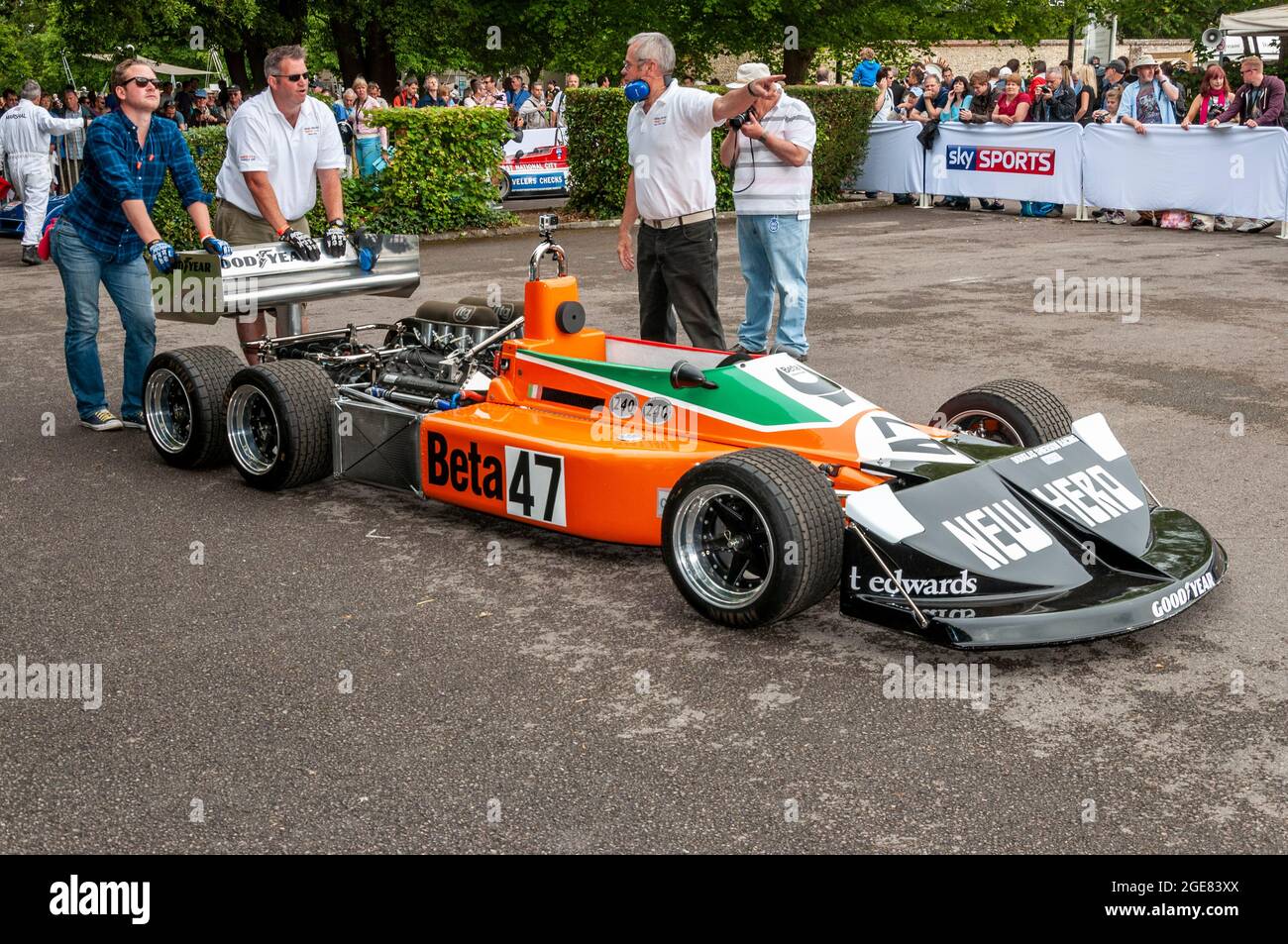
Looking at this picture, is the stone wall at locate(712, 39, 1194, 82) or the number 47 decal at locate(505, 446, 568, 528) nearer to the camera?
the number 47 decal at locate(505, 446, 568, 528)

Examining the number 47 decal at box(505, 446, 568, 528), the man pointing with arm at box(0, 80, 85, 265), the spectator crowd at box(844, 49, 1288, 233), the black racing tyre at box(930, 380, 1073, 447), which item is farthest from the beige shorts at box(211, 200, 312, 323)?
the spectator crowd at box(844, 49, 1288, 233)

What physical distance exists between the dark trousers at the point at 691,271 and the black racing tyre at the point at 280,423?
2033 millimetres

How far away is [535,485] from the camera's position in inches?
223

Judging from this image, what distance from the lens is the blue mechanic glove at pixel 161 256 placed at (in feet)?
23.6

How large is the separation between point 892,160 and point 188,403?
570 inches

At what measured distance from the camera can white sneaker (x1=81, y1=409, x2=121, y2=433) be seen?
7992 mm

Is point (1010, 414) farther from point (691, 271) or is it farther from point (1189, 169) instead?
point (1189, 169)

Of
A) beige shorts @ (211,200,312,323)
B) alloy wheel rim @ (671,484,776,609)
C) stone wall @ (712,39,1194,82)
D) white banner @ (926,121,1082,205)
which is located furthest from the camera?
stone wall @ (712,39,1194,82)

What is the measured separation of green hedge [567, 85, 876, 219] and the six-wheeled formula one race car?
36.3ft

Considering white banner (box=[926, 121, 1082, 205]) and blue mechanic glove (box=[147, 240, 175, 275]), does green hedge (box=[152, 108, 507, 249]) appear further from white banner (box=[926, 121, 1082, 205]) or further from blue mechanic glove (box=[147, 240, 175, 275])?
blue mechanic glove (box=[147, 240, 175, 275])

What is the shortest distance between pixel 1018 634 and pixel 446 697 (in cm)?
178

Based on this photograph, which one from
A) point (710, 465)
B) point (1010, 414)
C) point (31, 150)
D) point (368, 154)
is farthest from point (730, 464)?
point (31, 150)

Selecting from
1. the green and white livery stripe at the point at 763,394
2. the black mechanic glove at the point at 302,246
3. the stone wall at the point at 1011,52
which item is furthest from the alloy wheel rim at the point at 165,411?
the stone wall at the point at 1011,52
